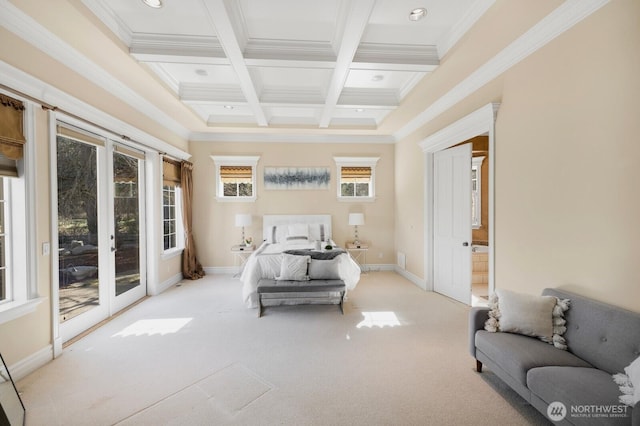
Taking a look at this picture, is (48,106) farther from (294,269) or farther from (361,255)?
(361,255)

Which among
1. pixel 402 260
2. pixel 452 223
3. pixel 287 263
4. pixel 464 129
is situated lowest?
pixel 402 260

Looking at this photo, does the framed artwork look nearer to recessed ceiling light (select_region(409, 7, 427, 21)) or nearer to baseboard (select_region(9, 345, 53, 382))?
recessed ceiling light (select_region(409, 7, 427, 21))

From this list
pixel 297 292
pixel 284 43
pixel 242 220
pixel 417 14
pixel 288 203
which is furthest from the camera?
pixel 288 203

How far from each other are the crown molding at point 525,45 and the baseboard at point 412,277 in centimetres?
298

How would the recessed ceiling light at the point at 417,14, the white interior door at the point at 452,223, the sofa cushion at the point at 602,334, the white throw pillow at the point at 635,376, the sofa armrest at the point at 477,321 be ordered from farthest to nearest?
the white interior door at the point at 452,223 < the recessed ceiling light at the point at 417,14 < the sofa armrest at the point at 477,321 < the sofa cushion at the point at 602,334 < the white throw pillow at the point at 635,376

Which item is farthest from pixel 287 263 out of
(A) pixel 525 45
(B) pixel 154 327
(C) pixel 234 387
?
(A) pixel 525 45

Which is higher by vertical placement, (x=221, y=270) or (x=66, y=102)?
(x=66, y=102)

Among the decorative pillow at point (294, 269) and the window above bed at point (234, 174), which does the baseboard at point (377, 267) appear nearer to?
the decorative pillow at point (294, 269)

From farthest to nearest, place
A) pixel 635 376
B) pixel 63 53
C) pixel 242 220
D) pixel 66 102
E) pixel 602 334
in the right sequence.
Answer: pixel 242 220
pixel 66 102
pixel 63 53
pixel 602 334
pixel 635 376

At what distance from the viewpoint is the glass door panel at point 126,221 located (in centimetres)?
376

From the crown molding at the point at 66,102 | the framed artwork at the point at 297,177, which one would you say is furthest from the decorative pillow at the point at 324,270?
the crown molding at the point at 66,102

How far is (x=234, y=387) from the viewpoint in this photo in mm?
2156

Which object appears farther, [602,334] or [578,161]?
[578,161]

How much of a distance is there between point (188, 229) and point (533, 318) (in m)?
5.66
